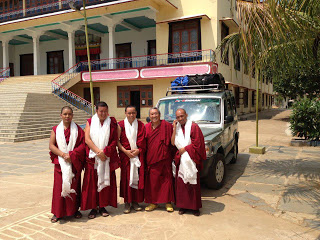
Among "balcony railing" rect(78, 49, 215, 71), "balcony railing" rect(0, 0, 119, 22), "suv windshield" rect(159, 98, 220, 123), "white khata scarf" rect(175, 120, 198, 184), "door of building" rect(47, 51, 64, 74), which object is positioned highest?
"balcony railing" rect(0, 0, 119, 22)

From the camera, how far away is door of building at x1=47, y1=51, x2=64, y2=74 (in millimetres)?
27500

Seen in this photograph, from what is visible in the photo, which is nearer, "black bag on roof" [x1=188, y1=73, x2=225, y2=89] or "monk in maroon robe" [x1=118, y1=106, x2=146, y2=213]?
"monk in maroon robe" [x1=118, y1=106, x2=146, y2=213]

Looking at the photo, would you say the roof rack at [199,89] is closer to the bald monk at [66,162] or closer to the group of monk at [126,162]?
the group of monk at [126,162]

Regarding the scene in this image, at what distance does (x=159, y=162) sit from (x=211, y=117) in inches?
83.9

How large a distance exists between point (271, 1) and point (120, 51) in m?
21.8

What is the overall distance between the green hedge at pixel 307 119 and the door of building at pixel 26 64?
27.0m

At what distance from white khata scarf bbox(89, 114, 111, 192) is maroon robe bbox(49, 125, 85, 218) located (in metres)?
0.17

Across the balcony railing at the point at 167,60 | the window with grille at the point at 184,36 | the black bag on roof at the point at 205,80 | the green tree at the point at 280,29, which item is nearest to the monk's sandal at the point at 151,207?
the green tree at the point at 280,29

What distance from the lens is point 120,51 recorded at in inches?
979

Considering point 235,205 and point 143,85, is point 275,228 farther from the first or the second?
point 143,85

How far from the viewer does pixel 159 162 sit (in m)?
4.19

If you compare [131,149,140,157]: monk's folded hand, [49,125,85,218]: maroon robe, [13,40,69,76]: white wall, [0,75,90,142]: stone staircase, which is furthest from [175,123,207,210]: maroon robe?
[13,40,69,76]: white wall

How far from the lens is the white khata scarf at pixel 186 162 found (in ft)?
13.2

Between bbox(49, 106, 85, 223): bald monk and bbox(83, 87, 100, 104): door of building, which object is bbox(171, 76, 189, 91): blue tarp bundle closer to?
bbox(49, 106, 85, 223): bald monk
